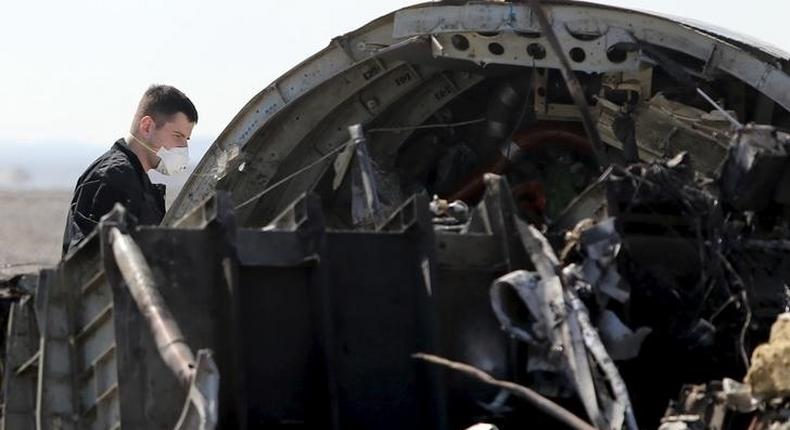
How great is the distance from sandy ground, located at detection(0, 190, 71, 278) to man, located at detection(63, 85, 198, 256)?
1471cm

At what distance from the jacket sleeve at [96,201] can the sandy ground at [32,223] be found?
1523 cm

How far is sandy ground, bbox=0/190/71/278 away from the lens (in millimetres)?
28078

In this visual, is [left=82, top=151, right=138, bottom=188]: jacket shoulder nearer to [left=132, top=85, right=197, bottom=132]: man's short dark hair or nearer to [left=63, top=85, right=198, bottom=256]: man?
[left=63, top=85, right=198, bottom=256]: man

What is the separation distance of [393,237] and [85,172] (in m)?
2.27

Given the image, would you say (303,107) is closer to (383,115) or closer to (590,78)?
(383,115)

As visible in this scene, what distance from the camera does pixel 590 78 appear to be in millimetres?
9930

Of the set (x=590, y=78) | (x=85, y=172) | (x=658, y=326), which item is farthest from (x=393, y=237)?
(x=590, y=78)

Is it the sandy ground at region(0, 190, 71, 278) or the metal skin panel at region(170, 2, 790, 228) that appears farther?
the sandy ground at region(0, 190, 71, 278)

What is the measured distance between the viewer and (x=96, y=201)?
867cm

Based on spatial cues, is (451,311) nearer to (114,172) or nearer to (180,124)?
(114,172)

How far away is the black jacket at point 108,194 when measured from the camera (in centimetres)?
866

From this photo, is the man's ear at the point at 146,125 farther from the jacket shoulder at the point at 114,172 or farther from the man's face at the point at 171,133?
the jacket shoulder at the point at 114,172

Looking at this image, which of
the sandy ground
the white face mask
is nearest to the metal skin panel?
the white face mask

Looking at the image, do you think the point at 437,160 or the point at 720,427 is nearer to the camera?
the point at 720,427
